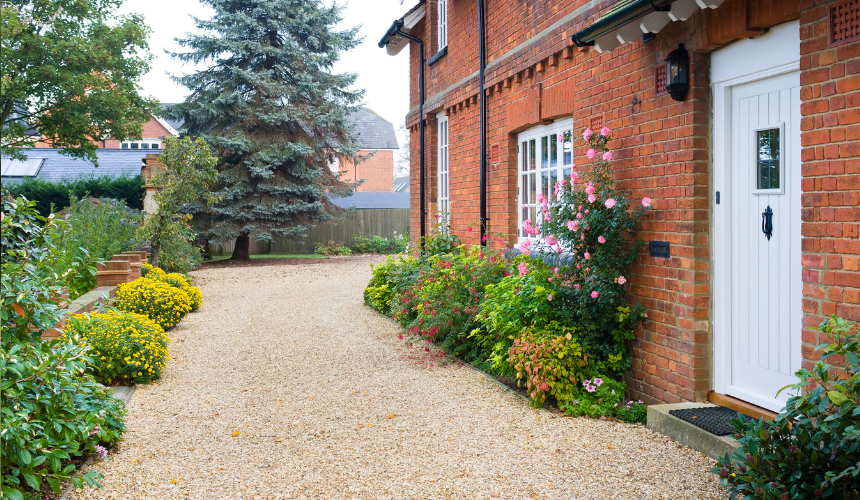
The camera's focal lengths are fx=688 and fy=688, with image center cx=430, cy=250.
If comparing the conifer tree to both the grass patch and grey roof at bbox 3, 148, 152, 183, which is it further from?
grey roof at bbox 3, 148, 152, 183

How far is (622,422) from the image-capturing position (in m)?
5.24

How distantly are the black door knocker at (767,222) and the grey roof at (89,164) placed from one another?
26.8 meters

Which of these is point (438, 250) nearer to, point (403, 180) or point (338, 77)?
point (338, 77)

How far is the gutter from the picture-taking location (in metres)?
4.59

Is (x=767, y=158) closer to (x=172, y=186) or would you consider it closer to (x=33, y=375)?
(x=33, y=375)

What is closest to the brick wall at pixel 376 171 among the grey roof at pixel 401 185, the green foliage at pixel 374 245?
the grey roof at pixel 401 185

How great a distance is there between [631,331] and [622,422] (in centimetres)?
85

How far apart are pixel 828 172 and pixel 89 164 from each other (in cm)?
3093

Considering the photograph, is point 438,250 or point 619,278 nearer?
point 619,278

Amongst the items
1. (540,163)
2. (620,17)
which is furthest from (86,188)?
(620,17)

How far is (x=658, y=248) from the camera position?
5.38 meters

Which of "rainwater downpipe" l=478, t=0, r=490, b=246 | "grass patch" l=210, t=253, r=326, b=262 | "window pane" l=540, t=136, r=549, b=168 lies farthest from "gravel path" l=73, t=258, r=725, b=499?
"grass patch" l=210, t=253, r=326, b=262

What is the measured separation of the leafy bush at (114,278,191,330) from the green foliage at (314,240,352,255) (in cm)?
1720

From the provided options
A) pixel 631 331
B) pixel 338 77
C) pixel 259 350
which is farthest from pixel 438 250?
pixel 338 77
